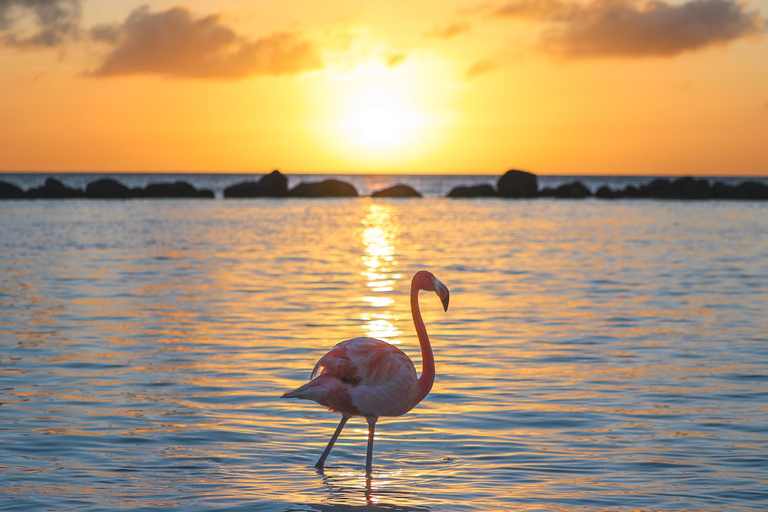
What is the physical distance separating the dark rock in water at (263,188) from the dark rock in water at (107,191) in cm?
881

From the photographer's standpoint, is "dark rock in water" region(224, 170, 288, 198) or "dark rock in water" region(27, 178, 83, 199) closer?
"dark rock in water" region(27, 178, 83, 199)

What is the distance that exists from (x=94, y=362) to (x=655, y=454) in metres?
6.96

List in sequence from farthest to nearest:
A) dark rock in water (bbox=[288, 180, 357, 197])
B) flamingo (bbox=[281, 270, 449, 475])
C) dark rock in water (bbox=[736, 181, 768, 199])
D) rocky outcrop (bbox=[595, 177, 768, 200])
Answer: dark rock in water (bbox=[288, 180, 357, 197]) → rocky outcrop (bbox=[595, 177, 768, 200]) → dark rock in water (bbox=[736, 181, 768, 199]) → flamingo (bbox=[281, 270, 449, 475])

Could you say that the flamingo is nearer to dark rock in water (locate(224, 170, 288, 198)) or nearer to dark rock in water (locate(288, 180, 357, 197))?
dark rock in water (locate(224, 170, 288, 198))

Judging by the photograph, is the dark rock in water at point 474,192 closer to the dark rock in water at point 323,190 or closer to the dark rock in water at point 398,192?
the dark rock in water at point 398,192

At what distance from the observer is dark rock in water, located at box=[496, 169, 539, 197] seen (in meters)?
83.2

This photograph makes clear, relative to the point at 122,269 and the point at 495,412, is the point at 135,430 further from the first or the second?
the point at 122,269

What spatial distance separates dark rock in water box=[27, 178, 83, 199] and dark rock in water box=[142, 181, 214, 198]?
6055 mm

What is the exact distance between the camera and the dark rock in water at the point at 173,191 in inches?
3049

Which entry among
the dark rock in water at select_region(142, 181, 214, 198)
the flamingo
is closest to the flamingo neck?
the flamingo

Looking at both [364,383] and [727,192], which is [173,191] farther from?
[364,383]

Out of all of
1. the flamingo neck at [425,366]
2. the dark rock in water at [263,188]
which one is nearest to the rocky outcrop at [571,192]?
the dark rock in water at [263,188]

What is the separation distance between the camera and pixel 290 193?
82438mm

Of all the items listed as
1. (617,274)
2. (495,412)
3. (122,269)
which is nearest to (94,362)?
(495,412)
